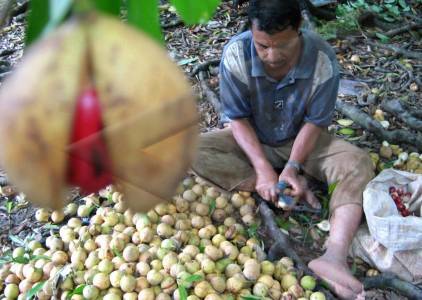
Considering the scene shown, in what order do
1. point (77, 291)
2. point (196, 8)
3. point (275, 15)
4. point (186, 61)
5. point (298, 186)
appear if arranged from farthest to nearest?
point (186, 61), point (298, 186), point (77, 291), point (275, 15), point (196, 8)

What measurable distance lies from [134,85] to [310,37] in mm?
1941

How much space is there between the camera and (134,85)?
0.49 m

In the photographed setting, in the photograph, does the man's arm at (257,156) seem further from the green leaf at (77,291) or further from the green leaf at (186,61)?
the green leaf at (186,61)

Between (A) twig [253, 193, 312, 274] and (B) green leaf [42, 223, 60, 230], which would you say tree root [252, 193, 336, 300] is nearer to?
(A) twig [253, 193, 312, 274]

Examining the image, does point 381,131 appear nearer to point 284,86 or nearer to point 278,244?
point 284,86

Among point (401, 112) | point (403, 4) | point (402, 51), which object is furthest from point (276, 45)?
point (403, 4)

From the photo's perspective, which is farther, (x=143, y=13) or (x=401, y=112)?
(x=401, y=112)

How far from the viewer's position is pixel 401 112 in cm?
298

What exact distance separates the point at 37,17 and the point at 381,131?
2.60 metres

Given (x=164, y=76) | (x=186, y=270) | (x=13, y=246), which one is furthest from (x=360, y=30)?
(x=164, y=76)

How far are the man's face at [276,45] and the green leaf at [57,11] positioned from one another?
1.55 metres

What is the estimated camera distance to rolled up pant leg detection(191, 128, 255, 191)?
2553 mm

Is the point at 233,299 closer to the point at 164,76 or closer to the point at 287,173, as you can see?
the point at 287,173

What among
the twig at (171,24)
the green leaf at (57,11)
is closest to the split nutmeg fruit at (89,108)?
the green leaf at (57,11)
